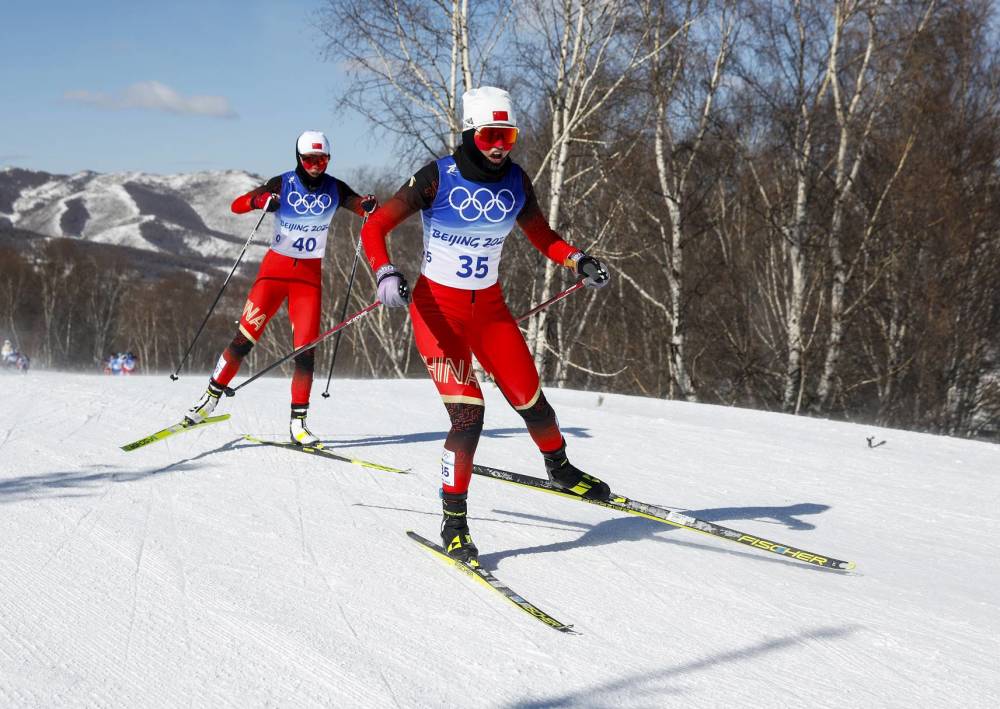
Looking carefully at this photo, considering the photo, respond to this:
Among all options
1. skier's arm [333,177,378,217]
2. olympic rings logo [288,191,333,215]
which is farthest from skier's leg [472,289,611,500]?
olympic rings logo [288,191,333,215]

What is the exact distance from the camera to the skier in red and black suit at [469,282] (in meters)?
3.71

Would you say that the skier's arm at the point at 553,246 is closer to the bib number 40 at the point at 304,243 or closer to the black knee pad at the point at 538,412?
the black knee pad at the point at 538,412

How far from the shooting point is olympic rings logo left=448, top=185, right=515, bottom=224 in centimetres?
385

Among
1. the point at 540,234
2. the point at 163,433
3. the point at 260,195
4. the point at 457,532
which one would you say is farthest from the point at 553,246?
the point at 163,433

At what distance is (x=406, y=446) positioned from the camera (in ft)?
20.6

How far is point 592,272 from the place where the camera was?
4094 millimetres

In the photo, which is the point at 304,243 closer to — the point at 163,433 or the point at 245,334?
the point at 245,334

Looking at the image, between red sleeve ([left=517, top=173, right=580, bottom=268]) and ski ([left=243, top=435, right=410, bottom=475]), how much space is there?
1.81 meters

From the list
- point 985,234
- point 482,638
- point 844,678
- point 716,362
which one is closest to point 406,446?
point 482,638

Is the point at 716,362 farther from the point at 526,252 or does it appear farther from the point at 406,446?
the point at 406,446

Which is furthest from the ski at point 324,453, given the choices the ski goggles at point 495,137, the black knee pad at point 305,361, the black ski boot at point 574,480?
the ski goggles at point 495,137

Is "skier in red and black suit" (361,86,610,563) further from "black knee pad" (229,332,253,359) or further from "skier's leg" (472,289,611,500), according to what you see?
"black knee pad" (229,332,253,359)

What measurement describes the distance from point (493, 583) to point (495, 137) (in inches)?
73.8

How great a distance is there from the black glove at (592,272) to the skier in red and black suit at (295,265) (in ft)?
7.49
